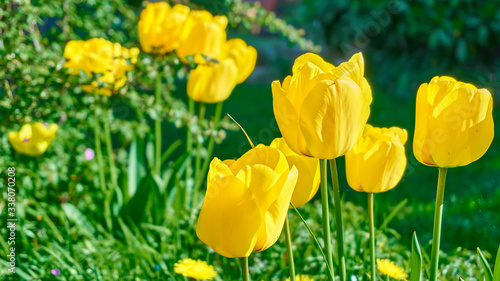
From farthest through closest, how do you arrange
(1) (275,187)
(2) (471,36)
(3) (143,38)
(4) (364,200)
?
(2) (471,36)
(4) (364,200)
(3) (143,38)
(1) (275,187)

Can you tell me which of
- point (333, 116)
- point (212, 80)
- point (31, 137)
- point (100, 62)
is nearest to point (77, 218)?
point (31, 137)

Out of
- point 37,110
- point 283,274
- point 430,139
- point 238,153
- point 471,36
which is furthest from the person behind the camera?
point 471,36

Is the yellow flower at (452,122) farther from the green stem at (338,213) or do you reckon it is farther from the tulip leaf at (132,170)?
the tulip leaf at (132,170)

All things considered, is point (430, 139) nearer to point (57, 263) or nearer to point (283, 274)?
point (283, 274)

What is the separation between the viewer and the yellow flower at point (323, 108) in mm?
815

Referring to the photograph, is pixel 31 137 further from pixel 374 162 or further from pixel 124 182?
pixel 374 162

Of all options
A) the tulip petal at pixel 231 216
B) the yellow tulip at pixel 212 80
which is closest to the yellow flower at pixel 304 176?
the tulip petal at pixel 231 216

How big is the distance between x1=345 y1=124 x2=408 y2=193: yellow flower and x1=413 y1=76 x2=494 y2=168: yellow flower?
7cm

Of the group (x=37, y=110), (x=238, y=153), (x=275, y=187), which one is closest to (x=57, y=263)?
(x=37, y=110)

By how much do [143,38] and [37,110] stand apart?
45cm

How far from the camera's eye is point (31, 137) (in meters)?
1.78

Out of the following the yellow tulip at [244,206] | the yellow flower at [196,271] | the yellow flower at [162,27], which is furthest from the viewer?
the yellow flower at [162,27]

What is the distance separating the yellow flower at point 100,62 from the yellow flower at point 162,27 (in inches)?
3.6

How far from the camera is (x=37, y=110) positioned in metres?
1.80
